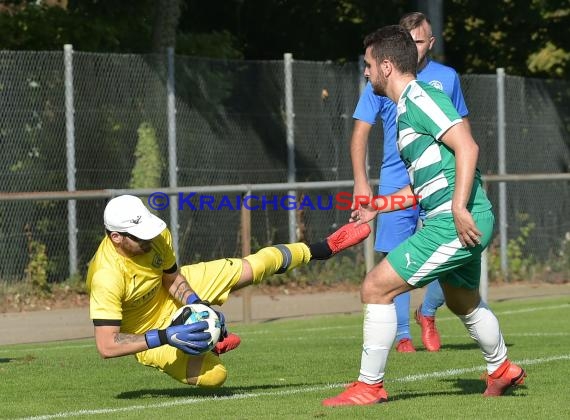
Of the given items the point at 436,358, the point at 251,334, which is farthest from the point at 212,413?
the point at 251,334

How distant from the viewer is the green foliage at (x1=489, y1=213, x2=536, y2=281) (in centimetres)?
1967

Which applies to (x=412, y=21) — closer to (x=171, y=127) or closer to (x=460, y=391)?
(x=460, y=391)

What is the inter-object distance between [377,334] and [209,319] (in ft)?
3.28

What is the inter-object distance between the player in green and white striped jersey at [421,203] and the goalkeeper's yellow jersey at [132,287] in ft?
4.66

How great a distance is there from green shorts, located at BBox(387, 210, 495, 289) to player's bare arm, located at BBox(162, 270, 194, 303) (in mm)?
1675

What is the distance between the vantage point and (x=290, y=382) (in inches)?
363

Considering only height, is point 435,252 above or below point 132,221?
below

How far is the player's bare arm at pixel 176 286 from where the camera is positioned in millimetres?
8805

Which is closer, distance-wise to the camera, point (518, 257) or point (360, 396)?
point (360, 396)

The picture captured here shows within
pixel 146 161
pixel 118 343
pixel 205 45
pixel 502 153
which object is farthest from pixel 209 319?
pixel 502 153

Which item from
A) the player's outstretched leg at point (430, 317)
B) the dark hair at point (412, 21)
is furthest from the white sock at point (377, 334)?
the player's outstretched leg at point (430, 317)

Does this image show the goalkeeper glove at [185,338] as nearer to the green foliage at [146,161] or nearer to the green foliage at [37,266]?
the green foliage at [37,266]

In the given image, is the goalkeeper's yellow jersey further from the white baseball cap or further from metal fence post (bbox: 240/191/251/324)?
metal fence post (bbox: 240/191/251/324)

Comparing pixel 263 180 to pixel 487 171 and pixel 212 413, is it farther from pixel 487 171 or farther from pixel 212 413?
pixel 212 413
